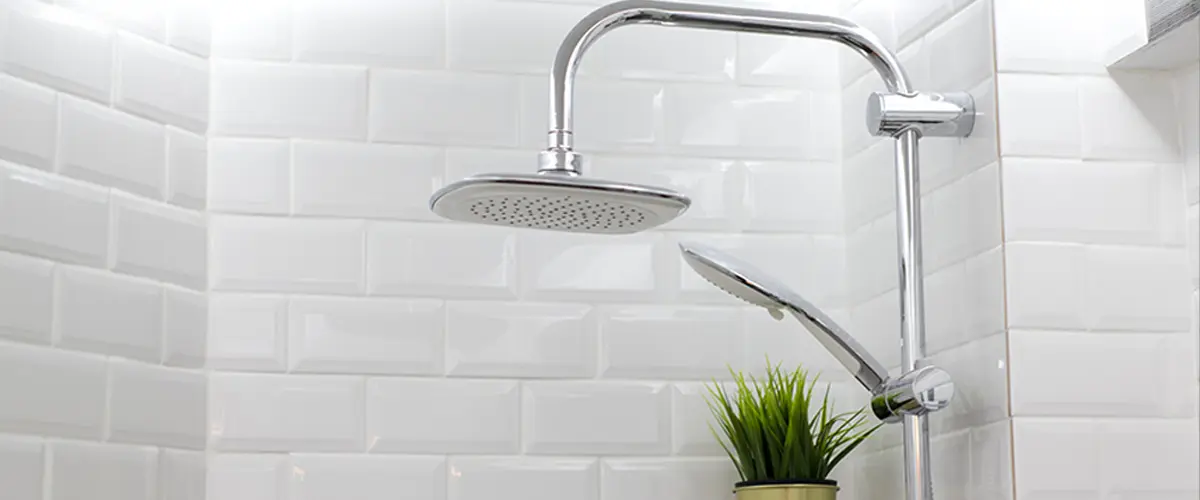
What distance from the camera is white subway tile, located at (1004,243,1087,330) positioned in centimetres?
153

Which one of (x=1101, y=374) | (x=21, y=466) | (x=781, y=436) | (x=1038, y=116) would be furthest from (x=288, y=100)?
(x=1101, y=374)

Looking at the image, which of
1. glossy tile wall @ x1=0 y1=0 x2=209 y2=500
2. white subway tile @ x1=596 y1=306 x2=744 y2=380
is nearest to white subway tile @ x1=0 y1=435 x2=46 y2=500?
glossy tile wall @ x1=0 y1=0 x2=209 y2=500

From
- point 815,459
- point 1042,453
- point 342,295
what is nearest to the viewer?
point 1042,453

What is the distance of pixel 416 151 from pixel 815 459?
0.60 meters

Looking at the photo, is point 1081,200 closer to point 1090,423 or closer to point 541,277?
point 1090,423

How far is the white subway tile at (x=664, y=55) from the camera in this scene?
1950 millimetres

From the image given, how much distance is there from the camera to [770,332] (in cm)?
193

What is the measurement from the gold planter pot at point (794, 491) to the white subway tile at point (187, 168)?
2.37 feet

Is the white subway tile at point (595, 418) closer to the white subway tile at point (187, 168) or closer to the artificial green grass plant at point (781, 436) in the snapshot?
the artificial green grass plant at point (781, 436)

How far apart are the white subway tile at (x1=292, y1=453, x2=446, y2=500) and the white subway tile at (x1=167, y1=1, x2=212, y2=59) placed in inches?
19.5

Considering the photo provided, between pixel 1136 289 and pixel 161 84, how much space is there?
1087 mm

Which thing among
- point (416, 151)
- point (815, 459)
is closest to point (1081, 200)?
point (815, 459)

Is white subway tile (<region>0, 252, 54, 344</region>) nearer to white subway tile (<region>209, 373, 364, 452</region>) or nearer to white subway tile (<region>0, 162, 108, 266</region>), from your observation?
white subway tile (<region>0, 162, 108, 266</region>)

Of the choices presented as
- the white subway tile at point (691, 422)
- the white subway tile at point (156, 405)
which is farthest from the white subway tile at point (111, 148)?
the white subway tile at point (691, 422)
